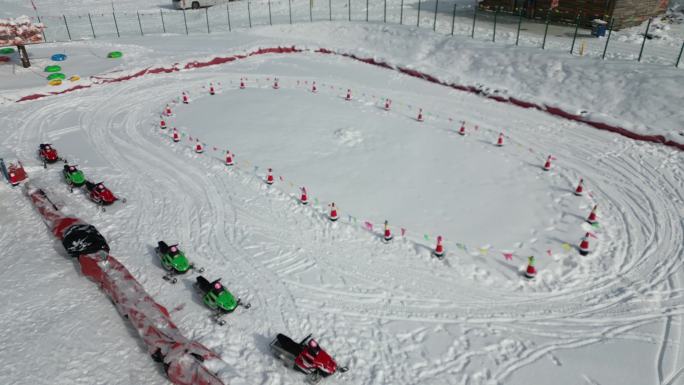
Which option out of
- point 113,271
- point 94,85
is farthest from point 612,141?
point 94,85

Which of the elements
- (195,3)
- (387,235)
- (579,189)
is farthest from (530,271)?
(195,3)

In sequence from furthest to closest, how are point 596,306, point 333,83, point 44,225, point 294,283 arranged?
point 333,83 → point 44,225 → point 294,283 → point 596,306

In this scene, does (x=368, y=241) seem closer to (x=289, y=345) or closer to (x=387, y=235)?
(x=387, y=235)

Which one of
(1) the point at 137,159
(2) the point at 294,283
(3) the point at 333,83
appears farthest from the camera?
(3) the point at 333,83

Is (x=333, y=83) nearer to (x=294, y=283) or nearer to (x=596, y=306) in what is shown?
(x=294, y=283)

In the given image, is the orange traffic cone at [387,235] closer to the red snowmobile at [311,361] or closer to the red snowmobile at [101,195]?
the red snowmobile at [311,361]

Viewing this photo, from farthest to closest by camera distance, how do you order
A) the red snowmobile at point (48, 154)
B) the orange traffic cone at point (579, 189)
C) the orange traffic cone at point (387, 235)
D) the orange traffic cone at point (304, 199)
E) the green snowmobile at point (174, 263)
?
the red snowmobile at point (48, 154) → the orange traffic cone at point (579, 189) → the orange traffic cone at point (304, 199) → the orange traffic cone at point (387, 235) → the green snowmobile at point (174, 263)

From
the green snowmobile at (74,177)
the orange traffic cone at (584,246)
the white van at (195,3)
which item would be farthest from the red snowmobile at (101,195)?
the white van at (195,3)

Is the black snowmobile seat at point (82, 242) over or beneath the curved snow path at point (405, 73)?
beneath
